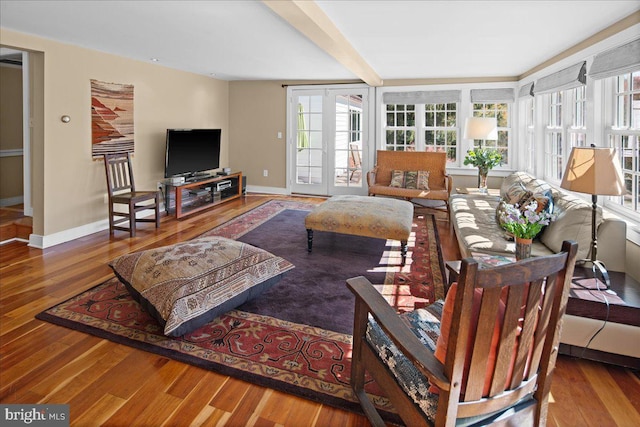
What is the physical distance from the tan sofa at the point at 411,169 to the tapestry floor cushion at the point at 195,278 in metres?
3.37

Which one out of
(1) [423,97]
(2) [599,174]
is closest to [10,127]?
(1) [423,97]

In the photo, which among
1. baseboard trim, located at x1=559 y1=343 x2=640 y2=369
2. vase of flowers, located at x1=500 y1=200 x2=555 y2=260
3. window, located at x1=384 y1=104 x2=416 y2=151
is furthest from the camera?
window, located at x1=384 y1=104 x2=416 y2=151

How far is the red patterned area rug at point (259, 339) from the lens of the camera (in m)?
2.02

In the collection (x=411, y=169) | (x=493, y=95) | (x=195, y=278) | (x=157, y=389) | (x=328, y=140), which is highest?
(x=493, y=95)

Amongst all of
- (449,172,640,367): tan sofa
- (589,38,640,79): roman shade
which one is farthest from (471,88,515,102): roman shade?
(589,38,640,79): roman shade

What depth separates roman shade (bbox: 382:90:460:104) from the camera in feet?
21.7

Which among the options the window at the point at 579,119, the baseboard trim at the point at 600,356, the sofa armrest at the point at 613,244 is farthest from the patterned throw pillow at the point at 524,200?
the baseboard trim at the point at 600,356

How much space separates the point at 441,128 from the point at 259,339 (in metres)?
5.55

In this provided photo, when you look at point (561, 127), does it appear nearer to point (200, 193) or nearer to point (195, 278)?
point (195, 278)

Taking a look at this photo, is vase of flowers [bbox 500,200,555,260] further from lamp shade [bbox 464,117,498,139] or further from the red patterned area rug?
lamp shade [bbox 464,117,498,139]

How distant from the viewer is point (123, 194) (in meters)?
4.93

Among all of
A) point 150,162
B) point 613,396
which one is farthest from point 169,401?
point 150,162

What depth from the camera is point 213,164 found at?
683cm

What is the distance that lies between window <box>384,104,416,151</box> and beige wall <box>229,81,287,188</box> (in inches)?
77.4
